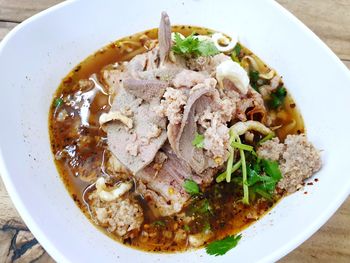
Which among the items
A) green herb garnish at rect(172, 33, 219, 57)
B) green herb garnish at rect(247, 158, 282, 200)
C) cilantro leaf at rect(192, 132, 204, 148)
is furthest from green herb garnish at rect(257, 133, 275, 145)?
green herb garnish at rect(172, 33, 219, 57)

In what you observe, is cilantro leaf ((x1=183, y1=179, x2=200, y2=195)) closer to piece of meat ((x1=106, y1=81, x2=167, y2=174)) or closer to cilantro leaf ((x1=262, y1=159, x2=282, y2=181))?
piece of meat ((x1=106, y1=81, x2=167, y2=174))

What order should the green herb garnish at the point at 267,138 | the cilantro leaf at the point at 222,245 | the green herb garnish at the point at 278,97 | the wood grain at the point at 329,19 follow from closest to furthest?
the cilantro leaf at the point at 222,245 → the green herb garnish at the point at 267,138 → the green herb garnish at the point at 278,97 → the wood grain at the point at 329,19

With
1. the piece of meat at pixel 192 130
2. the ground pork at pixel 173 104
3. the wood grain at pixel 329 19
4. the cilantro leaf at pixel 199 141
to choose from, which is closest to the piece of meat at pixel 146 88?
the ground pork at pixel 173 104

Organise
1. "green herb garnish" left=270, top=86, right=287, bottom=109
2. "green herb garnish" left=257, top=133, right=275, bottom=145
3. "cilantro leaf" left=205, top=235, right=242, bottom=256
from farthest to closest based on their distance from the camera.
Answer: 1. "green herb garnish" left=270, top=86, right=287, bottom=109
2. "green herb garnish" left=257, top=133, right=275, bottom=145
3. "cilantro leaf" left=205, top=235, right=242, bottom=256

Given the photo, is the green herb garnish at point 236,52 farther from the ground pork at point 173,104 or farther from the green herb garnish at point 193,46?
the ground pork at point 173,104

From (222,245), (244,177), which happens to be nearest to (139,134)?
(244,177)

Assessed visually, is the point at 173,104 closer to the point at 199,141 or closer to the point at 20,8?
the point at 199,141
